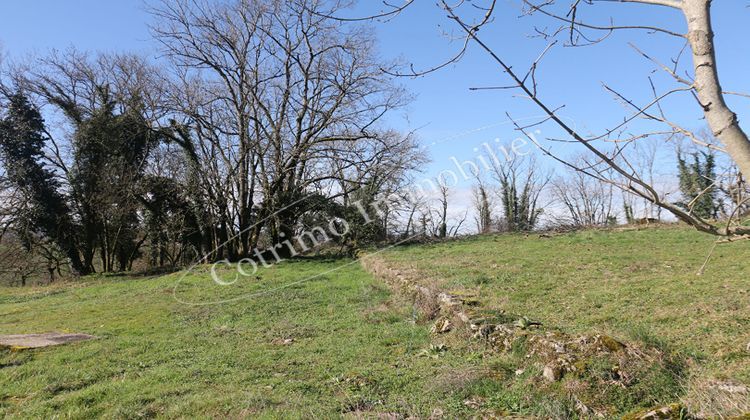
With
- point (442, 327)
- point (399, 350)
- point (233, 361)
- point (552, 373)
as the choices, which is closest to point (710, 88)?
point (552, 373)

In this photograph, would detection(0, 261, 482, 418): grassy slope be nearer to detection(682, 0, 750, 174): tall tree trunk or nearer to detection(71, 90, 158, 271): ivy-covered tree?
detection(682, 0, 750, 174): tall tree trunk

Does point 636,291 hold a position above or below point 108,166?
below

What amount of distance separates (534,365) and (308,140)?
16271 millimetres

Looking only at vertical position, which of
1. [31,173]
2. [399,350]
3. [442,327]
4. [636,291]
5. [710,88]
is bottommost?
[399,350]

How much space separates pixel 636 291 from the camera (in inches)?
264

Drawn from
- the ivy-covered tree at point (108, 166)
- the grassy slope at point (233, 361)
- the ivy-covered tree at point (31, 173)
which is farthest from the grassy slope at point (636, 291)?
the ivy-covered tree at point (31, 173)

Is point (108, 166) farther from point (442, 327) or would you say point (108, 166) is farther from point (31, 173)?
point (442, 327)

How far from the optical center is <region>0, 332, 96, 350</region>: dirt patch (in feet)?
21.6

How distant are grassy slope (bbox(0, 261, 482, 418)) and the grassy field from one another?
25 millimetres

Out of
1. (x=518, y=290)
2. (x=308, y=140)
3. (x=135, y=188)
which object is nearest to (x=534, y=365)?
(x=518, y=290)

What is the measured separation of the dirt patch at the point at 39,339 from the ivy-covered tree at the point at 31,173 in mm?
14309

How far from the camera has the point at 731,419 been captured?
7.69ft

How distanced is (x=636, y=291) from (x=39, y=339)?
8.57 metres

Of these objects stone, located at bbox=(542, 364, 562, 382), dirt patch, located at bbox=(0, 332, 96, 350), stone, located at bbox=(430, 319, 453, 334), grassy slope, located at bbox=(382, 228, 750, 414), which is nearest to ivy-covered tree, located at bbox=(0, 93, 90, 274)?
dirt patch, located at bbox=(0, 332, 96, 350)
